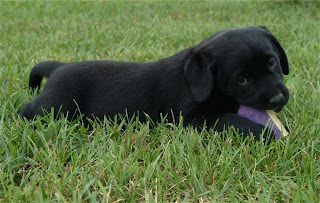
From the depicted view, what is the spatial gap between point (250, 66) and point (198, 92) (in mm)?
414

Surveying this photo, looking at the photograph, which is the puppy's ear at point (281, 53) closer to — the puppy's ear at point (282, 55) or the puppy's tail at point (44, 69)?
the puppy's ear at point (282, 55)

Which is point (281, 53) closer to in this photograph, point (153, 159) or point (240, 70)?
point (240, 70)

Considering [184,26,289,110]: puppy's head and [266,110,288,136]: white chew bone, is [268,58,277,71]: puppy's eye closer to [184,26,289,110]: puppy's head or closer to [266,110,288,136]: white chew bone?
[184,26,289,110]: puppy's head

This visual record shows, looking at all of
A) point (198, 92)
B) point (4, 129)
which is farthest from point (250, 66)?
point (4, 129)

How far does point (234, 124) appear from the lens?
9.35 feet

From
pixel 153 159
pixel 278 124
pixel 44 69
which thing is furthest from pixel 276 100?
pixel 44 69

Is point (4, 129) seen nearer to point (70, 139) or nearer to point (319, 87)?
point (70, 139)

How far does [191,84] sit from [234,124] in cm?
44

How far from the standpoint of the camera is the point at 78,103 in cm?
342

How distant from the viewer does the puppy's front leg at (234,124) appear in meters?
2.77

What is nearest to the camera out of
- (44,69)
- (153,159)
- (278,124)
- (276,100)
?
(153,159)

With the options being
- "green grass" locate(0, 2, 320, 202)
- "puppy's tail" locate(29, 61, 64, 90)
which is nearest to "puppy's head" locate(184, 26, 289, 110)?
"green grass" locate(0, 2, 320, 202)

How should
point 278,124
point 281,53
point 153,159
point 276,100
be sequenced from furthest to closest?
point 281,53
point 278,124
point 276,100
point 153,159

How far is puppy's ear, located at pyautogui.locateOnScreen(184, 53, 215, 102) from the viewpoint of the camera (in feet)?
9.52
